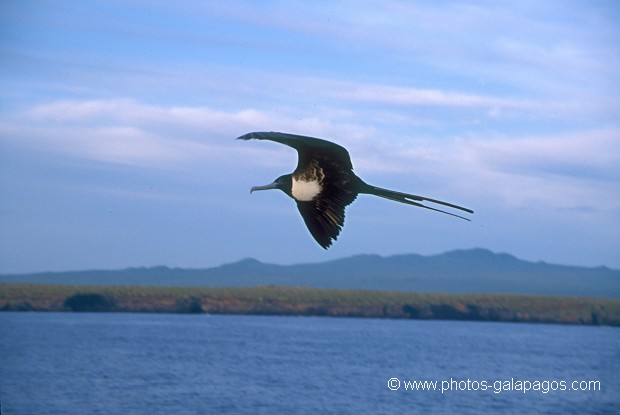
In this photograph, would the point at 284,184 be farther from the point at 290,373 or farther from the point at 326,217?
the point at 290,373

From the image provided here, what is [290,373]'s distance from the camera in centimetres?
4362

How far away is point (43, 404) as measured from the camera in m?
35.1

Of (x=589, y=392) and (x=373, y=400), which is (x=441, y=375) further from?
(x=373, y=400)

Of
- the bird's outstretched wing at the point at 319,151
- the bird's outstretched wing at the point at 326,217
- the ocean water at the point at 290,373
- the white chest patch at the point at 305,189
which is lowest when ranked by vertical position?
the ocean water at the point at 290,373

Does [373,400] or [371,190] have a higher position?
[371,190]

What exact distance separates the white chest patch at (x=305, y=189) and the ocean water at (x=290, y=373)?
984 inches

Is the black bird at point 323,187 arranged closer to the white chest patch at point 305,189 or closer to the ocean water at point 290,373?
the white chest patch at point 305,189

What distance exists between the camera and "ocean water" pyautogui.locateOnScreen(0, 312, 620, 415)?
35.7 metres

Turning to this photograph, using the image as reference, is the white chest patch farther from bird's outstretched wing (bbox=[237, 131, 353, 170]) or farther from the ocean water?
the ocean water

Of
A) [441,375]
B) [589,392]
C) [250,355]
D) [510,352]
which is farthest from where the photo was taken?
[510,352]

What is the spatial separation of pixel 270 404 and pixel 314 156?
27355mm

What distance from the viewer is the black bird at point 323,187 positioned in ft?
28.3

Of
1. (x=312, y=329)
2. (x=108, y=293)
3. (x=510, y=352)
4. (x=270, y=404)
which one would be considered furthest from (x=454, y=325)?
(x=270, y=404)

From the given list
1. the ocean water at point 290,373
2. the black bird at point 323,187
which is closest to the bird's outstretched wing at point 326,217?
the black bird at point 323,187
